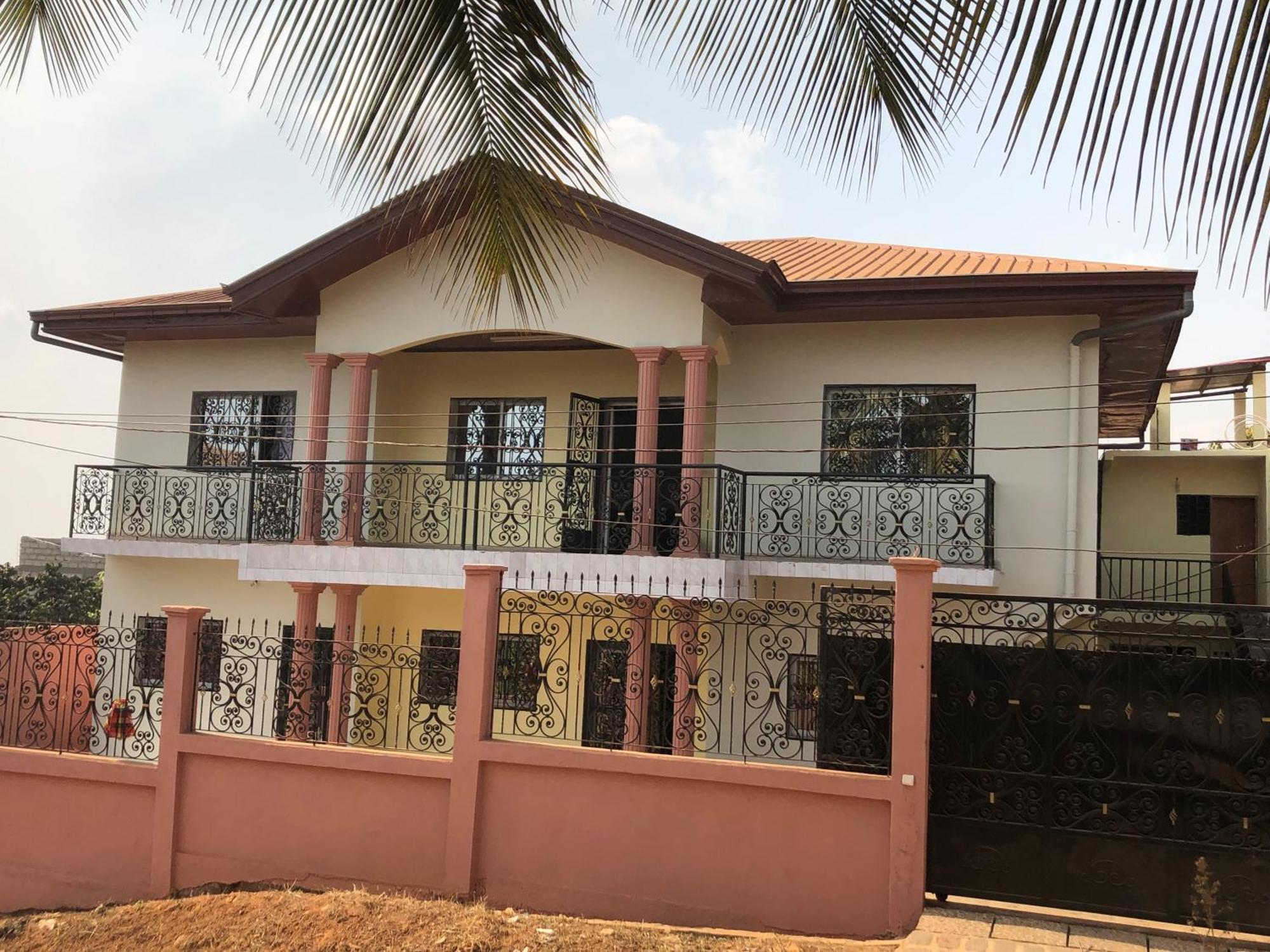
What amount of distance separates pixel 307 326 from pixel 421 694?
24.7 feet

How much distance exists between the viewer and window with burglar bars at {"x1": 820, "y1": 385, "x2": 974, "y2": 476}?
12.1 meters

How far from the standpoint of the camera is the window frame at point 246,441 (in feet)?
49.2

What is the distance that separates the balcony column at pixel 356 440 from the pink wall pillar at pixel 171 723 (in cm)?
364

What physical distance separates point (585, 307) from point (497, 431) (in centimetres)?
305

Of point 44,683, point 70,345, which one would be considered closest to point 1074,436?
point 44,683

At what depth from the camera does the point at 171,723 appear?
8.61m

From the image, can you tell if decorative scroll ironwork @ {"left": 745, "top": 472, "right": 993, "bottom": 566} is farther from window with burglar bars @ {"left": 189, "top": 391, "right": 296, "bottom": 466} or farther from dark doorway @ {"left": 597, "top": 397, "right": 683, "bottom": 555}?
window with burglar bars @ {"left": 189, "top": 391, "right": 296, "bottom": 466}

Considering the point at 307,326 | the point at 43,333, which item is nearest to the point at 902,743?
the point at 307,326

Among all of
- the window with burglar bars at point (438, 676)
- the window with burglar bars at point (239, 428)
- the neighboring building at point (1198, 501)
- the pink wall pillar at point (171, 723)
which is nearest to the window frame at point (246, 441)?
the window with burglar bars at point (239, 428)

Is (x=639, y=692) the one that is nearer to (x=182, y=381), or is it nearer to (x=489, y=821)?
(x=489, y=821)

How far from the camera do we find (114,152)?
7.46 meters

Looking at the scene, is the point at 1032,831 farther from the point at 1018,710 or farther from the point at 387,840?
the point at 387,840

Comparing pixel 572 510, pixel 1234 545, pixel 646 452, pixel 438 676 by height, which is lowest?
pixel 438 676

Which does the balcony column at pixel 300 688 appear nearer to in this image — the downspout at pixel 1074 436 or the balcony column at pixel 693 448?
the balcony column at pixel 693 448
